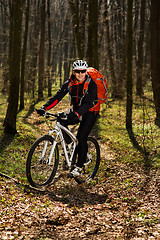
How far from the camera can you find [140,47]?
62.3 feet

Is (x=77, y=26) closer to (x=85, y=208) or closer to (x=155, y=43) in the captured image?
(x=155, y=43)

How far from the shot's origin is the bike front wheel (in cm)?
513

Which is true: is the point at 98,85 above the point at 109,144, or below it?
above

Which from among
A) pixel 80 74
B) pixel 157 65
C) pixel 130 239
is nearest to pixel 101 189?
pixel 130 239

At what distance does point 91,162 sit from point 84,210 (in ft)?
5.66

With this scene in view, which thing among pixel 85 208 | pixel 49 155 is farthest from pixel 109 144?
pixel 85 208

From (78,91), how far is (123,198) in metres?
2.49

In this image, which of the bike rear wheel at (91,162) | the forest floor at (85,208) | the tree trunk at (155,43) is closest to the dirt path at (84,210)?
the forest floor at (85,208)

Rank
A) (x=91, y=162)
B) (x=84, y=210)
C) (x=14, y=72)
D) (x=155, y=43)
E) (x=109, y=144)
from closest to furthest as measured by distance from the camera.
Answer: (x=84, y=210), (x=91, y=162), (x=14, y=72), (x=109, y=144), (x=155, y=43)

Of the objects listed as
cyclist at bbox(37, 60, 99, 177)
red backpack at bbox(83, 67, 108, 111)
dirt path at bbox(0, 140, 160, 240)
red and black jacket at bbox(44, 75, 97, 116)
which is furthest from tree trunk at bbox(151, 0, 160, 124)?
red and black jacket at bbox(44, 75, 97, 116)

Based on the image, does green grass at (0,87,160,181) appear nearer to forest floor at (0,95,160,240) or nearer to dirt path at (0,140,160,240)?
forest floor at (0,95,160,240)

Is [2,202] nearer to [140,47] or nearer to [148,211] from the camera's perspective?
[148,211]

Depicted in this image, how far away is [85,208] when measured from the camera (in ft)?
16.6

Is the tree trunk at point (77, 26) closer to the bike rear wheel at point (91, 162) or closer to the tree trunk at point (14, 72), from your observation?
the tree trunk at point (14, 72)
